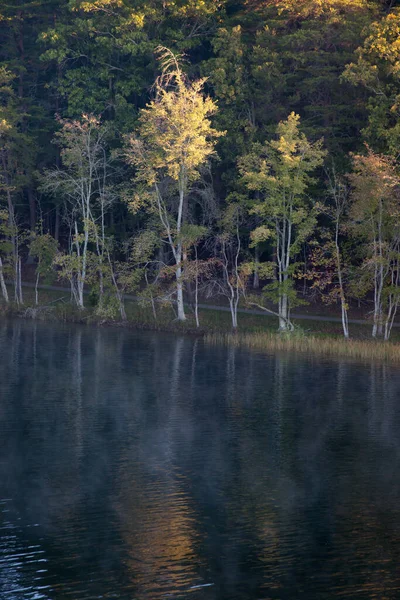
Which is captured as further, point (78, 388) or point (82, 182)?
point (82, 182)

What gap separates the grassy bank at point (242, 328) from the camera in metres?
41.4

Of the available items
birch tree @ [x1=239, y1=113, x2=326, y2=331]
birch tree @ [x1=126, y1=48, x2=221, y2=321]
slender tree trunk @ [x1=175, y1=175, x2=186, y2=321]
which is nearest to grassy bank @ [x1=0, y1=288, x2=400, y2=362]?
slender tree trunk @ [x1=175, y1=175, x2=186, y2=321]

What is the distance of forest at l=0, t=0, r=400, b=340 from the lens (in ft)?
149

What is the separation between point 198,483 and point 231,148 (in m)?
38.2

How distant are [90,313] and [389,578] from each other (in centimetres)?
3979

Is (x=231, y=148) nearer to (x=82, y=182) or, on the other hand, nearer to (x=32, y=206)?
(x=82, y=182)

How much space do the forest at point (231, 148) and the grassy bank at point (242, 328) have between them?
82 centimetres

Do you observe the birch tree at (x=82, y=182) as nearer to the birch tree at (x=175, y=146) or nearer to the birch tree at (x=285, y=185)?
the birch tree at (x=175, y=146)

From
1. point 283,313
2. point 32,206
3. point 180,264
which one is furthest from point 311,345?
point 32,206

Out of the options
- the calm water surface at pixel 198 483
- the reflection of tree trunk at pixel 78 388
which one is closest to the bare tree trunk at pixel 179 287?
the reflection of tree trunk at pixel 78 388

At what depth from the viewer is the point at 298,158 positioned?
1802 inches

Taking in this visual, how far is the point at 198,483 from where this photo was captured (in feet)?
64.2

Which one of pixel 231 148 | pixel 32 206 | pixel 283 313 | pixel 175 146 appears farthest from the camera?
pixel 32 206

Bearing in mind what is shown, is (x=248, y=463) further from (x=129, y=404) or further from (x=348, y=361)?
(x=348, y=361)
